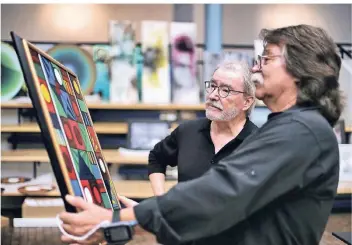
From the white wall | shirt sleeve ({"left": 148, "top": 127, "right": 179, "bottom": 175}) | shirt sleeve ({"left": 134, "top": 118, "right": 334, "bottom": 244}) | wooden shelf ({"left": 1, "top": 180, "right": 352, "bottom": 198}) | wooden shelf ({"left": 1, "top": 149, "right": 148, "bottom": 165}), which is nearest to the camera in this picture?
shirt sleeve ({"left": 134, "top": 118, "right": 334, "bottom": 244})

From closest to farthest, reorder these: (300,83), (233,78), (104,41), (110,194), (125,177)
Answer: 1. (300,83)
2. (110,194)
3. (233,78)
4. (125,177)
5. (104,41)

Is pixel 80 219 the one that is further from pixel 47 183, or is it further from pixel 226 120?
pixel 47 183

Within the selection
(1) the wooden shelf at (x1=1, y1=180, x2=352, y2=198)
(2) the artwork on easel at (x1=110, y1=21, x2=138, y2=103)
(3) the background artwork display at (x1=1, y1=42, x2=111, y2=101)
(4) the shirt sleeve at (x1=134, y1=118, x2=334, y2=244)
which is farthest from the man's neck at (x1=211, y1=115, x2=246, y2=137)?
(3) the background artwork display at (x1=1, y1=42, x2=111, y2=101)

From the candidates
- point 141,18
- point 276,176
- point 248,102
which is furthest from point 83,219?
point 141,18

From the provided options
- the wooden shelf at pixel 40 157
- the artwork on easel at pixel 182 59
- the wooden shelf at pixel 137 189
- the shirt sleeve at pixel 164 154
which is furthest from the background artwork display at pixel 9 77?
the shirt sleeve at pixel 164 154

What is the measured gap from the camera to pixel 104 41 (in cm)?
532

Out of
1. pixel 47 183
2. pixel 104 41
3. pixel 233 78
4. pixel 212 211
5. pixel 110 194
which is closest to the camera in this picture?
pixel 212 211

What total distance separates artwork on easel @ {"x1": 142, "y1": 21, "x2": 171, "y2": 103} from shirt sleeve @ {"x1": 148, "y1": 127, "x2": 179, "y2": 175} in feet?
6.30

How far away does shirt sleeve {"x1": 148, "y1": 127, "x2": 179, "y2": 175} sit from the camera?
212cm

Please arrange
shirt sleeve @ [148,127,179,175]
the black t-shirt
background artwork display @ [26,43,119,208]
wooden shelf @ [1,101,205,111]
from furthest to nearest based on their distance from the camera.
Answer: wooden shelf @ [1,101,205,111]
shirt sleeve @ [148,127,179,175]
the black t-shirt
background artwork display @ [26,43,119,208]

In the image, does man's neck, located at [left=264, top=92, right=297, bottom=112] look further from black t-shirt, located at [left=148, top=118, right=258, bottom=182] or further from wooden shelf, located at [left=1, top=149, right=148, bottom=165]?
wooden shelf, located at [left=1, top=149, right=148, bottom=165]

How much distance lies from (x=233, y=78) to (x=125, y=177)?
252cm

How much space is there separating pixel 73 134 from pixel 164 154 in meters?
1.02

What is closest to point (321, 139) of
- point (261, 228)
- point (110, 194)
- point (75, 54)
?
point (261, 228)
